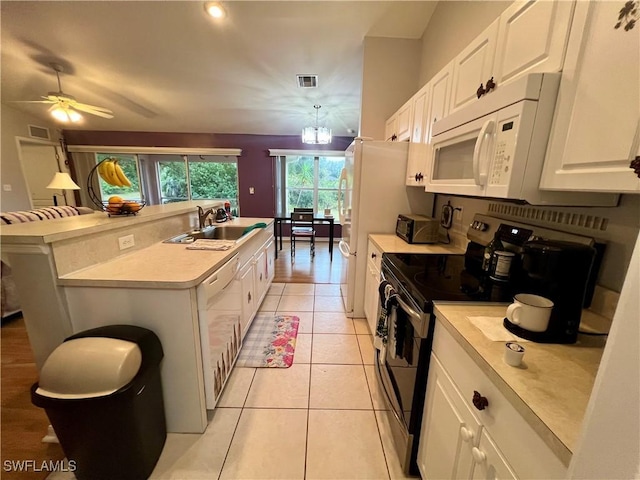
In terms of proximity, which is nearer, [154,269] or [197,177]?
[154,269]

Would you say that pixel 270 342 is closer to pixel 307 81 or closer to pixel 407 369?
pixel 407 369

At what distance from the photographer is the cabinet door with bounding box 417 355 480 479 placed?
83 cm

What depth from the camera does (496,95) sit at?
40.7 inches

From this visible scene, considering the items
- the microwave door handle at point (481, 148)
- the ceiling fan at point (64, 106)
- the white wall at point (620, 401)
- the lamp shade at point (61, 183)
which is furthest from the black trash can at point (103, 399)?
the lamp shade at point (61, 183)

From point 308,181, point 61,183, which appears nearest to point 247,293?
point 61,183

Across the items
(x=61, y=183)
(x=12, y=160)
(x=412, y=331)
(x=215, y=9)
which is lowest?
(x=412, y=331)

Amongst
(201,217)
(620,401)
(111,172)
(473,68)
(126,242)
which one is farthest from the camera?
(201,217)

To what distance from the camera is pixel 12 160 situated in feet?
15.9

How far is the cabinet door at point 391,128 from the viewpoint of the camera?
2.80m

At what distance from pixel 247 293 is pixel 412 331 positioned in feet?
5.04

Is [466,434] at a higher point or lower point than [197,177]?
lower

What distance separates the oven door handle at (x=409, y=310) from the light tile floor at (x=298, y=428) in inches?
33.1

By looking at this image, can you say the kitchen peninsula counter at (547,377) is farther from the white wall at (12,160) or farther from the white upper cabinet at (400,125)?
the white wall at (12,160)

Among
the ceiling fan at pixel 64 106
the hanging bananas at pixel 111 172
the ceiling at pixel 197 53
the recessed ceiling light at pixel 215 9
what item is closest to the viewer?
the hanging bananas at pixel 111 172
